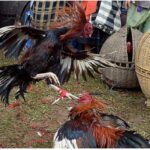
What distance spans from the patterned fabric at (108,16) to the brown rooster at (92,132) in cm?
336

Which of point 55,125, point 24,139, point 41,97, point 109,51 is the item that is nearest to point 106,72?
point 109,51

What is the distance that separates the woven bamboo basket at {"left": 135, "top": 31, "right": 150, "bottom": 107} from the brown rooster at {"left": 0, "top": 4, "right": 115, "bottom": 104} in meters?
1.20

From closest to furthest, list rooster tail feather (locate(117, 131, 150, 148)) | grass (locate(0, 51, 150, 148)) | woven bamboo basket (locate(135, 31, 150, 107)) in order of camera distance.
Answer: rooster tail feather (locate(117, 131, 150, 148)), grass (locate(0, 51, 150, 148)), woven bamboo basket (locate(135, 31, 150, 107))

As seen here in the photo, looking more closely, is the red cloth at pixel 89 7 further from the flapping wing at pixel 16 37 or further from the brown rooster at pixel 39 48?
the flapping wing at pixel 16 37

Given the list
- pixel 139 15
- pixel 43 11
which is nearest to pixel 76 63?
pixel 139 15

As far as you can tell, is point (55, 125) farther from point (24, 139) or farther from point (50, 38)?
point (50, 38)

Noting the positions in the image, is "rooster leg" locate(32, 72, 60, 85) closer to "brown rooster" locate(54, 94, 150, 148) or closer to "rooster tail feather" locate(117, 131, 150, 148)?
"brown rooster" locate(54, 94, 150, 148)

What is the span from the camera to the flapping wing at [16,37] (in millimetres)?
4129

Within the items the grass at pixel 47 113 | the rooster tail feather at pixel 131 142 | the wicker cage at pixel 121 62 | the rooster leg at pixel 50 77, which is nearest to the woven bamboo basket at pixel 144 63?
the grass at pixel 47 113

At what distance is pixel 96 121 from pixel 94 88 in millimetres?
2555

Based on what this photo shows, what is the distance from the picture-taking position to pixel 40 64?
14.3ft

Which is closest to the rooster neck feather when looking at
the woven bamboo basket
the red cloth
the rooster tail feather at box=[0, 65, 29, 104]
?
the rooster tail feather at box=[0, 65, 29, 104]

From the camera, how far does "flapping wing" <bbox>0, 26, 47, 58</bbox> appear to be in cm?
413

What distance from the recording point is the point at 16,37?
425 centimetres
